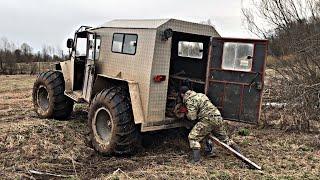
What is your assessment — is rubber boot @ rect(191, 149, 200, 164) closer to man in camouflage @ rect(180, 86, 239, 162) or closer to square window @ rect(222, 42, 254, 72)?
man in camouflage @ rect(180, 86, 239, 162)

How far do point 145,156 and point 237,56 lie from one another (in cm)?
250

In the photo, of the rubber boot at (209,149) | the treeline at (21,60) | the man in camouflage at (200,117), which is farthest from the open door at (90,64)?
the treeline at (21,60)

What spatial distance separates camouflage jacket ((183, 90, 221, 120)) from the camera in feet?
24.8

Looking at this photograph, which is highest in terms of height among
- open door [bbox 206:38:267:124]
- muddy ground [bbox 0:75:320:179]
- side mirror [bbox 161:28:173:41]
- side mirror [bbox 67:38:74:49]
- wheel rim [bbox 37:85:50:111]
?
side mirror [bbox 161:28:173:41]

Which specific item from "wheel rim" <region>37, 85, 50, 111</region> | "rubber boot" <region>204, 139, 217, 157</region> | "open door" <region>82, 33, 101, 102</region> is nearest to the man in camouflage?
"rubber boot" <region>204, 139, 217, 157</region>

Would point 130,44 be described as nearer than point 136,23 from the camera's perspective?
Yes

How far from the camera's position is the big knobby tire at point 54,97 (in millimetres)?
10055

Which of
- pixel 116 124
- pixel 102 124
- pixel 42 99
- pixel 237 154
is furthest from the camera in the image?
pixel 42 99

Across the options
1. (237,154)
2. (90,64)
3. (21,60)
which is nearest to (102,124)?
(90,64)

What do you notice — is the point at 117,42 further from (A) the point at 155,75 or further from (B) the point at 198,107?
(B) the point at 198,107

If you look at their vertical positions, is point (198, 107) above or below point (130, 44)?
below

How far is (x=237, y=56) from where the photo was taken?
7.95 meters

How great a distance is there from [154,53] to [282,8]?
30.6 feet

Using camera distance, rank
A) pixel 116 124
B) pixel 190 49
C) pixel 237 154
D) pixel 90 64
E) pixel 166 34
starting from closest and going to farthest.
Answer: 1. pixel 237 154
2. pixel 166 34
3. pixel 116 124
4. pixel 90 64
5. pixel 190 49
